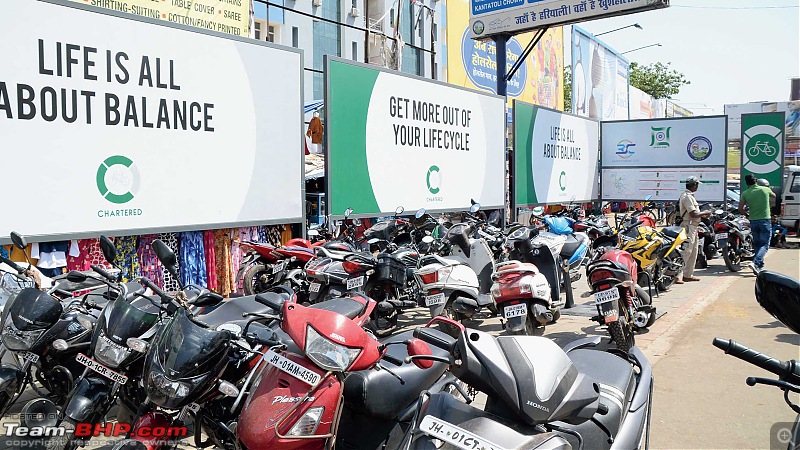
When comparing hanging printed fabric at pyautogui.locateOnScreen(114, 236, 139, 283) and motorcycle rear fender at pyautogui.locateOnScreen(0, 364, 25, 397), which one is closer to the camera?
motorcycle rear fender at pyautogui.locateOnScreen(0, 364, 25, 397)

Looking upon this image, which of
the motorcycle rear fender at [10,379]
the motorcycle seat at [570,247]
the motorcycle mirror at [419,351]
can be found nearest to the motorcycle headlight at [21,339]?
the motorcycle rear fender at [10,379]

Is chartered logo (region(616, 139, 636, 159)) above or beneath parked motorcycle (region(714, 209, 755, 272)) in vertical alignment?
above

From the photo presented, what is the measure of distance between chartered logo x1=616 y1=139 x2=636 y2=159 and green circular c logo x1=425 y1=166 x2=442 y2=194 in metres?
8.19

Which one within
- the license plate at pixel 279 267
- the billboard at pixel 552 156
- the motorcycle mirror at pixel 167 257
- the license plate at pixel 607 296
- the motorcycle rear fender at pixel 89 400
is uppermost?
the billboard at pixel 552 156

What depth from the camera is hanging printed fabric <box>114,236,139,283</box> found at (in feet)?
22.0

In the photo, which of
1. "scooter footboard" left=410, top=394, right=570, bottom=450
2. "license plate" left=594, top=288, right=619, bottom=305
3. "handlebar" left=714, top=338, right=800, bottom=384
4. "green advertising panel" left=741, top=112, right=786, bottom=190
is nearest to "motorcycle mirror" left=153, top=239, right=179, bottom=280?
"scooter footboard" left=410, top=394, right=570, bottom=450

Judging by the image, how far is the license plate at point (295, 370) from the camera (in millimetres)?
2623

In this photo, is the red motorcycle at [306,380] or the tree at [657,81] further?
the tree at [657,81]

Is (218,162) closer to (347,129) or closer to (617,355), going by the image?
(347,129)

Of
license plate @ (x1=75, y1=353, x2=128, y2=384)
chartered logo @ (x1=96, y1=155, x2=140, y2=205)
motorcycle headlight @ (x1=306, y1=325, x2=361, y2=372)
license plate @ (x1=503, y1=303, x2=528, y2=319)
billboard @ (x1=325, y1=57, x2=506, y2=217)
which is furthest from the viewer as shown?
billboard @ (x1=325, y1=57, x2=506, y2=217)

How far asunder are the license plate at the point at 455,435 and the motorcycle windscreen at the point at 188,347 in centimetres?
116

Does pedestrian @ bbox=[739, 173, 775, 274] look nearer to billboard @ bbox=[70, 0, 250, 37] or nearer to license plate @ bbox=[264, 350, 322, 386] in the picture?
billboard @ bbox=[70, 0, 250, 37]

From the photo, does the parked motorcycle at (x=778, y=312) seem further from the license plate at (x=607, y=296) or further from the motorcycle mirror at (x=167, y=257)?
the license plate at (x=607, y=296)

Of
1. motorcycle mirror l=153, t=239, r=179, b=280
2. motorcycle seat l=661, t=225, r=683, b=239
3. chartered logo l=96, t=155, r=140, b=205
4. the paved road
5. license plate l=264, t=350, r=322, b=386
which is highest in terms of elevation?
chartered logo l=96, t=155, r=140, b=205
